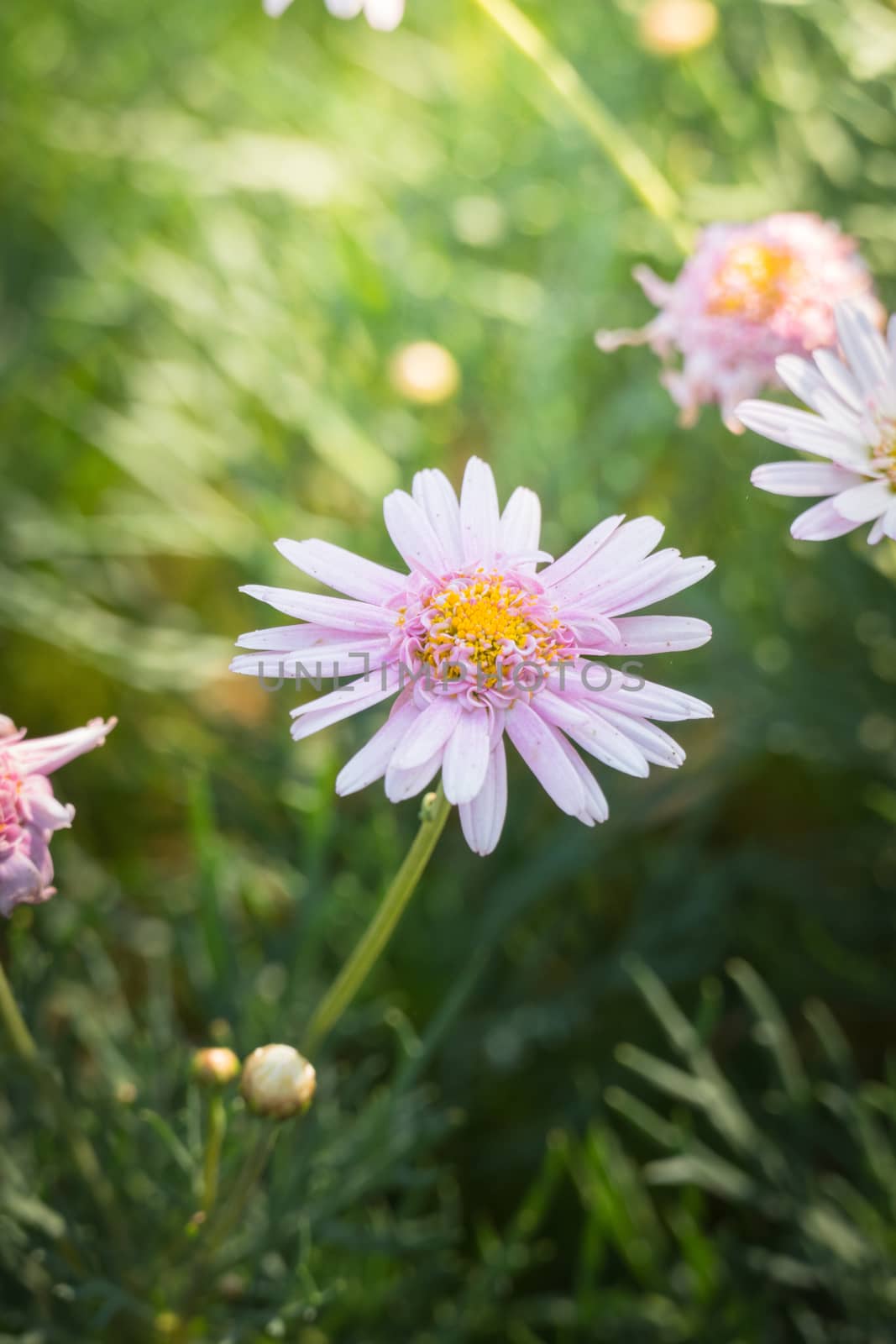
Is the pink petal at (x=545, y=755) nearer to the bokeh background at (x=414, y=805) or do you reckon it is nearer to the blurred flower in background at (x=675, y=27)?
the bokeh background at (x=414, y=805)

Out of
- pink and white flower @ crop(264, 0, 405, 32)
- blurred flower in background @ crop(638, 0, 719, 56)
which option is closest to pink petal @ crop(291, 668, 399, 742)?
pink and white flower @ crop(264, 0, 405, 32)

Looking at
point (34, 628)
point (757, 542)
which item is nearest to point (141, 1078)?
point (34, 628)

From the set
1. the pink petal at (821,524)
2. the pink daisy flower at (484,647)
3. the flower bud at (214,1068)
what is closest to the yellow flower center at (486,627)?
the pink daisy flower at (484,647)

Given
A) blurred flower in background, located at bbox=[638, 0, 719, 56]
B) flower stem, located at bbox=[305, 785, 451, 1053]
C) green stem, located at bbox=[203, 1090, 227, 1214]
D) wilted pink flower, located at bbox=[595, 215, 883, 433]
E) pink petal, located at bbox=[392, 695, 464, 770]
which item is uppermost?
blurred flower in background, located at bbox=[638, 0, 719, 56]

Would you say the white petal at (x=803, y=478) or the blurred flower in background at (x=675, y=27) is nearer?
the white petal at (x=803, y=478)

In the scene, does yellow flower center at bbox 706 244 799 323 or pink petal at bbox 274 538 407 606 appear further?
yellow flower center at bbox 706 244 799 323

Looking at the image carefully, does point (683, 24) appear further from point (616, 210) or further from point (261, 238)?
point (261, 238)

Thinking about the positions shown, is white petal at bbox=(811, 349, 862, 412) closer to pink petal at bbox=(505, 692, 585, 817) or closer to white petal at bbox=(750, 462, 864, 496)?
white petal at bbox=(750, 462, 864, 496)
